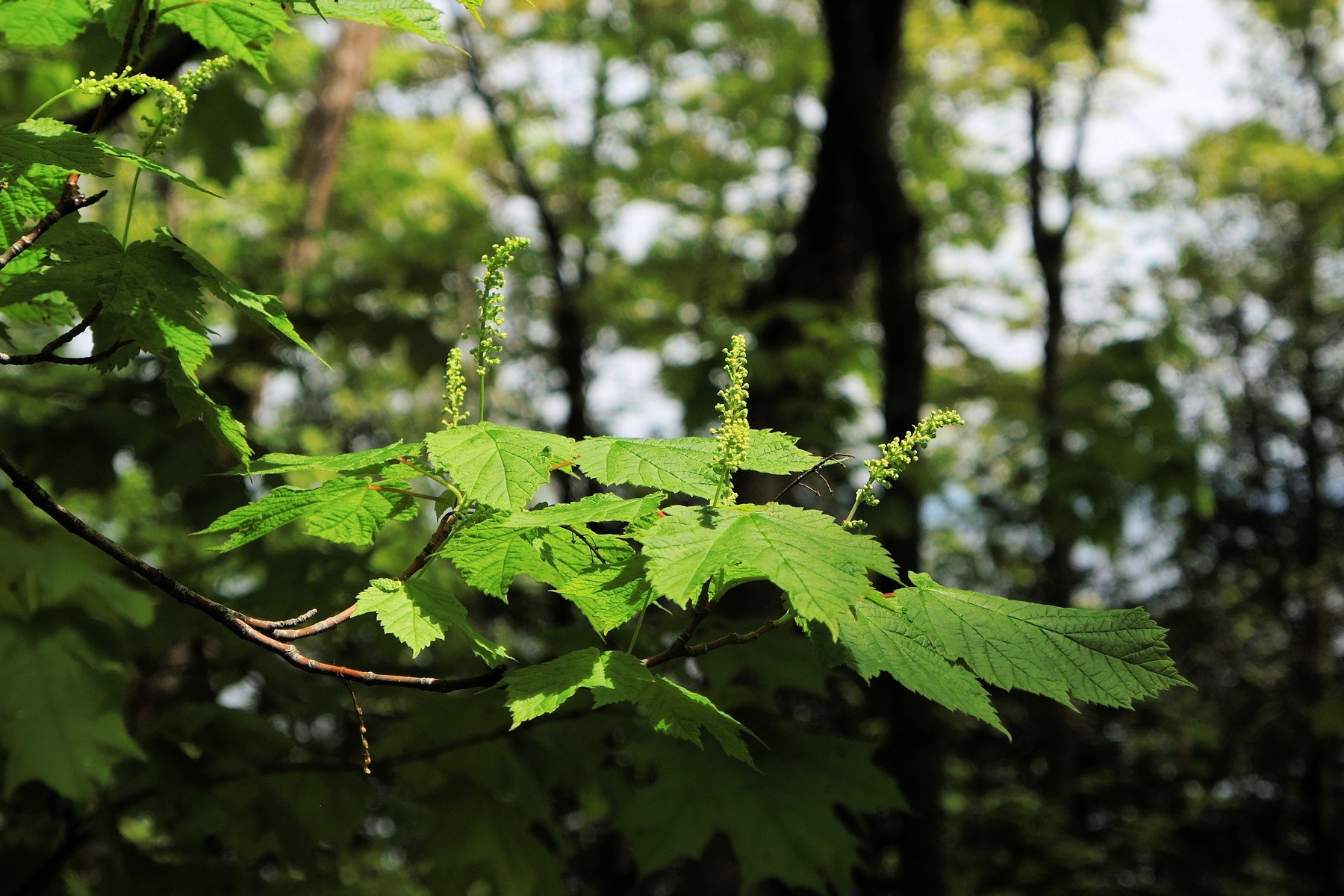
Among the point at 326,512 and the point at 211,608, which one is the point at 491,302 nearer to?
the point at 326,512

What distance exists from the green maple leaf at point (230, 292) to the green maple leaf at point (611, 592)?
466 mm

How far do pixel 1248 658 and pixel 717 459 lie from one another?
51.0ft

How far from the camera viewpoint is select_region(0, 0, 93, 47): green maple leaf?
4.69 ft

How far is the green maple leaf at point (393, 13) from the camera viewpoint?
4.55 feet

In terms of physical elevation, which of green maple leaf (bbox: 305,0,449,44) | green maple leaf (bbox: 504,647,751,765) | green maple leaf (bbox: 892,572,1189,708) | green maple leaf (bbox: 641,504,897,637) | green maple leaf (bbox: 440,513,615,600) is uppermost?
green maple leaf (bbox: 305,0,449,44)

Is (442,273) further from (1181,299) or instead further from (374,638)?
(1181,299)

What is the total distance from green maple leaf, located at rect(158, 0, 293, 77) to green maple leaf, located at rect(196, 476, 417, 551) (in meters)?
0.62

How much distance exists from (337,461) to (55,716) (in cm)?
161

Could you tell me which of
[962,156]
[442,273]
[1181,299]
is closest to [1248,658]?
[1181,299]

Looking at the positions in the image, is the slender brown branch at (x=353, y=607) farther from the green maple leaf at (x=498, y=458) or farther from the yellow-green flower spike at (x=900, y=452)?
the yellow-green flower spike at (x=900, y=452)

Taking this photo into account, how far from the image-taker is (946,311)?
57.2 ft

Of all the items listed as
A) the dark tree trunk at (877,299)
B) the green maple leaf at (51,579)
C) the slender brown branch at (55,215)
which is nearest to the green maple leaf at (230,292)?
the slender brown branch at (55,215)

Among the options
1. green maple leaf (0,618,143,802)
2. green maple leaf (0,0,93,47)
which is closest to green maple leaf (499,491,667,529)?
green maple leaf (0,0,93,47)

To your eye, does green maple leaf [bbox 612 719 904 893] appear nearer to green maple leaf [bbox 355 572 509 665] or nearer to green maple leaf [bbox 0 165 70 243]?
green maple leaf [bbox 355 572 509 665]
